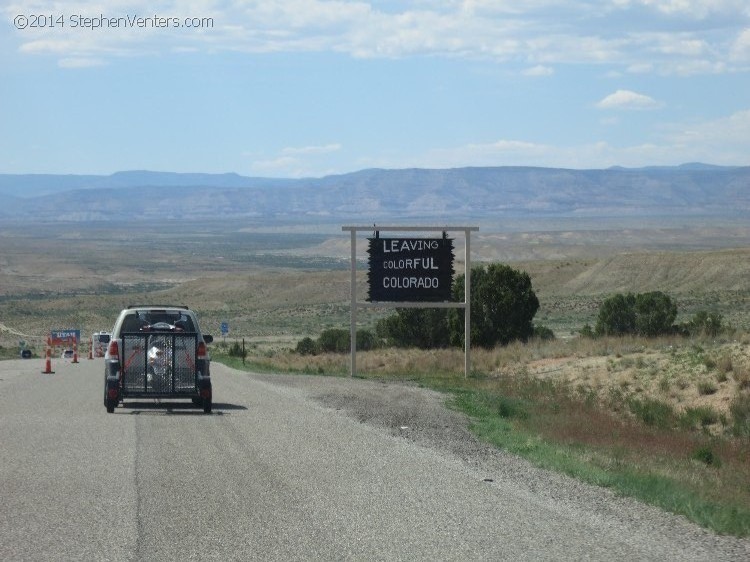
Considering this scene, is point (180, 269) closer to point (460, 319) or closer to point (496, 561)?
point (460, 319)

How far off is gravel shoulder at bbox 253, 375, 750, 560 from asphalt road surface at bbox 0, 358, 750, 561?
34 mm

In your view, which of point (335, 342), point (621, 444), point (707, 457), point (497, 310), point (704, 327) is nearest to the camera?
point (707, 457)

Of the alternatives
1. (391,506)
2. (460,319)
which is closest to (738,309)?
(460,319)

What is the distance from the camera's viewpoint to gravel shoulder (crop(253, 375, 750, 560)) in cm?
965

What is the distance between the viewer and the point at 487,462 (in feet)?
45.2

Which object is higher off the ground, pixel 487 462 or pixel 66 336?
pixel 487 462

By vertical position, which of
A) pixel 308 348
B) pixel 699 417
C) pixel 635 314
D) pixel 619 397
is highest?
pixel 699 417

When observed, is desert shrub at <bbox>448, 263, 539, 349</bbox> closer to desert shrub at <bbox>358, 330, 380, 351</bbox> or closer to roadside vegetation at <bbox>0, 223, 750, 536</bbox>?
roadside vegetation at <bbox>0, 223, 750, 536</bbox>

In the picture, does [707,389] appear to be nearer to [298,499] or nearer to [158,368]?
[158,368]

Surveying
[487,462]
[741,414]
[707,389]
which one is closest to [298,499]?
[487,462]

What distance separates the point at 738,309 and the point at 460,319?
31634 mm

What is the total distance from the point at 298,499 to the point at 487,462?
3.22 metres

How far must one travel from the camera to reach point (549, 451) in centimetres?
1475

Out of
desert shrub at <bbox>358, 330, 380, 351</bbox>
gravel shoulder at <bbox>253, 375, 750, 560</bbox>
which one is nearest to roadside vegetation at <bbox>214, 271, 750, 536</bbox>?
gravel shoulder at <bbox>253, 375, 750, 560</bbox>
